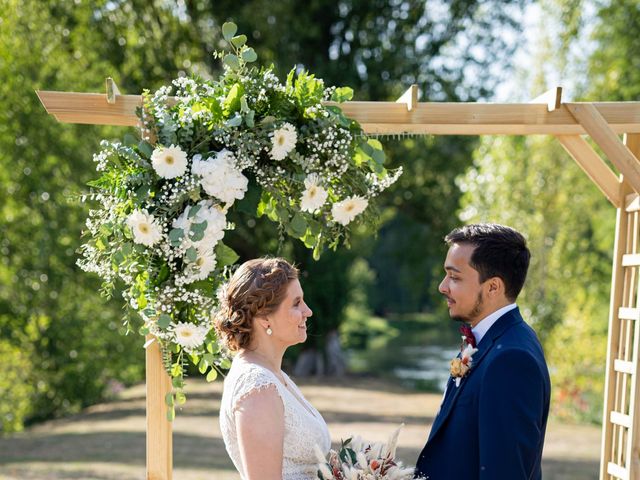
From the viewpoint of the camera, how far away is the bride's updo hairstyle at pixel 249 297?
3096 millimetres

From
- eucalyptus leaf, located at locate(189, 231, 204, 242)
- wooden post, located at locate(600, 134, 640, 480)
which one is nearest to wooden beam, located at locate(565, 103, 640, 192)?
wooden post, located at locate(600, 134, 640, 480)

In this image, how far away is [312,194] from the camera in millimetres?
3619

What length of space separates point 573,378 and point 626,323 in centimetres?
887

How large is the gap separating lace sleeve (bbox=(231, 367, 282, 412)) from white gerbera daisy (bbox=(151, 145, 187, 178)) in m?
0.91

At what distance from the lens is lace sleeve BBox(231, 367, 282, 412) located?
2.93m

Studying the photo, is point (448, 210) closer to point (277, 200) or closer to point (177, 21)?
point (177, 21)

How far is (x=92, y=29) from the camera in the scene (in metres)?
14.5

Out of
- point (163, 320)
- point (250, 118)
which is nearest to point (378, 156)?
point (250, 118)

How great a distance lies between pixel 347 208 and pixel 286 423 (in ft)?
3.68

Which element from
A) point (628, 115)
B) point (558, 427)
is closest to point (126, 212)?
point (628, 115)

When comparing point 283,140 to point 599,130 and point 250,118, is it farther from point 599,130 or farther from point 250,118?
point 599,130

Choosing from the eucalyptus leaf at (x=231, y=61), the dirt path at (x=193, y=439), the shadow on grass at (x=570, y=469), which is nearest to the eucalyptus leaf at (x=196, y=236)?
the eucalyptus leaf at (x=231, y=61)

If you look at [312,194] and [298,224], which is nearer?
[312,194]

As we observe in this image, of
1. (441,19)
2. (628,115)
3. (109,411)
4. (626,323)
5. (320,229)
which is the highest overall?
(441,19)
